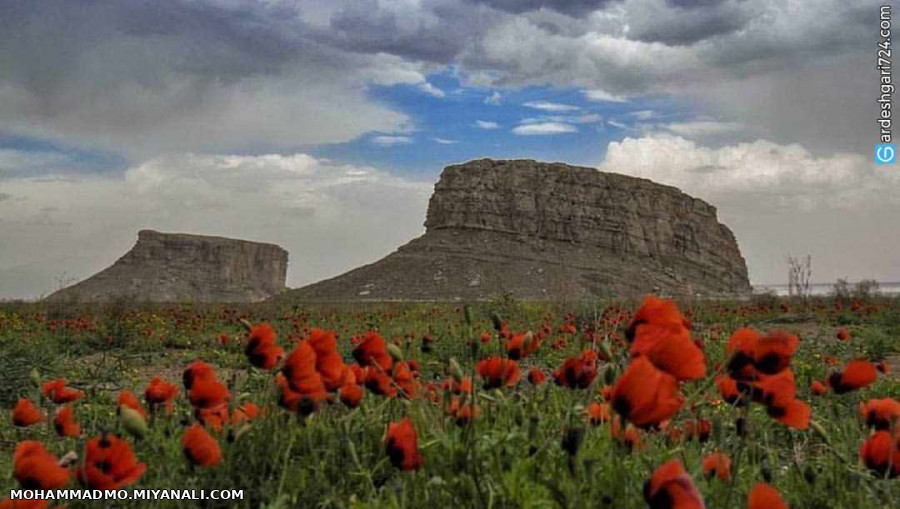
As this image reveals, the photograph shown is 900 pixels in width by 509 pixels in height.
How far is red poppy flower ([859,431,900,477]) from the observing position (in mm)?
1824

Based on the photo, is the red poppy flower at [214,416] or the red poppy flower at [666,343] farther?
the red poppy flower at [214,416]

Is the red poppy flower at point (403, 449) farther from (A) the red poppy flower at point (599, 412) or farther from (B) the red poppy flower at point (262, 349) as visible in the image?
(A) the red poppy flower at point (599, 412)

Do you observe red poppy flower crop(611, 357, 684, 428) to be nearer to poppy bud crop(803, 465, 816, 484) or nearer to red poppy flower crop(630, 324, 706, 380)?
red poppy flower crop(630, 324, 706, 380)

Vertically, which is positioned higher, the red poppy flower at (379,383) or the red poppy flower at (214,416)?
the red poppy flower at (379,383)

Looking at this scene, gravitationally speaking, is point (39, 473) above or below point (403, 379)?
below

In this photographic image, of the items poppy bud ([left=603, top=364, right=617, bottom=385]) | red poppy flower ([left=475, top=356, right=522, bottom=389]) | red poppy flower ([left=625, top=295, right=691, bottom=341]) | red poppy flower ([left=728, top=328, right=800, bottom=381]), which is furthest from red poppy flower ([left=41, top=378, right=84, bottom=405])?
red poppy flower ([left=728, top=328, right=800, bottom=381])

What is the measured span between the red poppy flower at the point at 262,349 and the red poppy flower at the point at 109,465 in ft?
1.57

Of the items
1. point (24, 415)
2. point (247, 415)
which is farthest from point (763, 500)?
point (24, 415)

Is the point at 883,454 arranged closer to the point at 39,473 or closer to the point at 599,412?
the point at 599,412

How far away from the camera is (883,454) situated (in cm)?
186

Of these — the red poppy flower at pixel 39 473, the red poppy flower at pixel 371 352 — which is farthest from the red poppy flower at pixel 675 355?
the red poppy flower at pixel 39 473

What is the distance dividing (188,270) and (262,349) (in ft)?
296

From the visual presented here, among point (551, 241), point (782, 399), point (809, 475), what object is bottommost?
point (809, 475)

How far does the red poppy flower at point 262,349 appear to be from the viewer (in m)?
2.16
